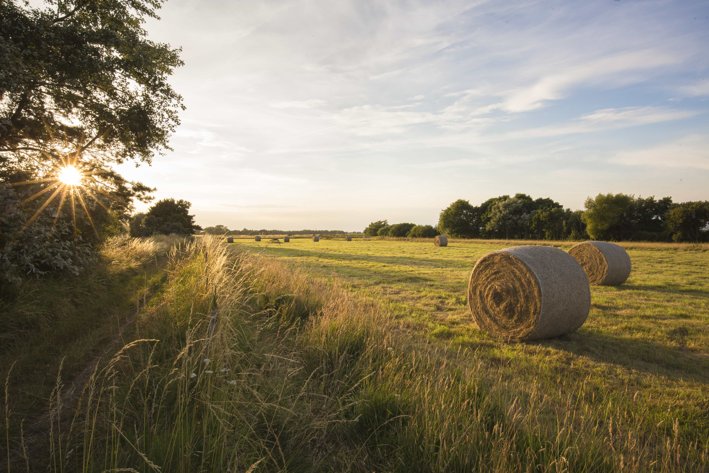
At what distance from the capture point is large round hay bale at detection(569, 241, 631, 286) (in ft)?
53.5

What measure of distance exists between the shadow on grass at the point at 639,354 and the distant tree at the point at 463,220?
7960cm

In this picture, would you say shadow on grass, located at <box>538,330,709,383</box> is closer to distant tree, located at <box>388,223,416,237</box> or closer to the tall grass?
the tall grass

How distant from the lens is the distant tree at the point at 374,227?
111375mm

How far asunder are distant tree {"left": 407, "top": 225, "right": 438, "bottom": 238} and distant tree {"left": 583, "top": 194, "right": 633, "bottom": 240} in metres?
33.7

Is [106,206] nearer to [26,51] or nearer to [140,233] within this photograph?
[26,51]

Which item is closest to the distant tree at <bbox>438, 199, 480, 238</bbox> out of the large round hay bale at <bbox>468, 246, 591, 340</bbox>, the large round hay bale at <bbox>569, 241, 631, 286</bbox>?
the large round hay bale at <bbox>569, 241, 631, 286</bbox>

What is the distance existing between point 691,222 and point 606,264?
50549mm

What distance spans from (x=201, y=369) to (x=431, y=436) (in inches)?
89.1

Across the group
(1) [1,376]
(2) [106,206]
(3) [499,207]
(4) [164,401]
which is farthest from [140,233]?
(3) [499,207]

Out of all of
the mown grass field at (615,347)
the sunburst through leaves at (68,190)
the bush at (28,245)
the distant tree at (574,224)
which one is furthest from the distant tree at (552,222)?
the bush at (28,245)

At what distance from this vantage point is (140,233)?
4047 cm

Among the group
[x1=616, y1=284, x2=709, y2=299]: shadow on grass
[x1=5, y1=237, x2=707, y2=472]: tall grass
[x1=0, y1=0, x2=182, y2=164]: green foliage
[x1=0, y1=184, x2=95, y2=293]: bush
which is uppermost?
[x1=0, y1=0, x2=182, y2=164]: green foliage

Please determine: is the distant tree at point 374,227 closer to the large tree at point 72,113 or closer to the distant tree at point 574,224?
the distant tree at point 574,224

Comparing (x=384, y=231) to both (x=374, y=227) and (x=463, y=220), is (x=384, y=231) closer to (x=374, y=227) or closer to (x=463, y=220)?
(x=374, y=227)
